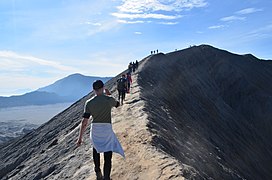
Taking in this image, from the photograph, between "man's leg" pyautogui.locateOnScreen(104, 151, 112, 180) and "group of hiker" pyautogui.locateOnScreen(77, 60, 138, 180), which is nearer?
"group of hiker" pyautogui.locateOnScreen(77, 60, 138, 180)

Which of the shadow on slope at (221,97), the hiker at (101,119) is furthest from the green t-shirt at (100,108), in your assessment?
the shadow on slope at (221,97)

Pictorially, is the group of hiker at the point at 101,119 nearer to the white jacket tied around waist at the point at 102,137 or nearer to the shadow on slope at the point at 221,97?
the white jacket tied around waist at the point at 102,137

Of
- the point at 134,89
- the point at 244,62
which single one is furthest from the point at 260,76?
the point at 134,89

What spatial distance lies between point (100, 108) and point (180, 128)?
46.6 ft

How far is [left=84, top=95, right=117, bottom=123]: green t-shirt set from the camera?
28.5ft

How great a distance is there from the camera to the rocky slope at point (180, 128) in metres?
12.5

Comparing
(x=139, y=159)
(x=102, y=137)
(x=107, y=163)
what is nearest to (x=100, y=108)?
(x=102, y=137)

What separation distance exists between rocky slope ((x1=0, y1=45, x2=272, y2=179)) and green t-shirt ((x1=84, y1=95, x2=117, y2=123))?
7.76 ft

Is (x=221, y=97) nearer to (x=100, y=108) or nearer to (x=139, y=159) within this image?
(x=139, y=159)

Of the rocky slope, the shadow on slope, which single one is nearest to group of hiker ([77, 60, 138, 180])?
the rocky slope

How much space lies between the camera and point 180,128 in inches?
875

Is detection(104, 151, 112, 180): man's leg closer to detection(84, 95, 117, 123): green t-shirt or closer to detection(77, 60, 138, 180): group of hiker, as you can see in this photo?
detection(77, 60, 138, 180): group of hiker

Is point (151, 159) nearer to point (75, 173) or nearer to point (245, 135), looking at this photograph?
point (75, 173)

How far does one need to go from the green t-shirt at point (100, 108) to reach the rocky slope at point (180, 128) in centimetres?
236
